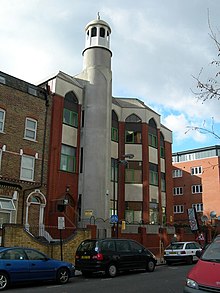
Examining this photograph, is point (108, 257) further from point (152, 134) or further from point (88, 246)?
point (152, 134)

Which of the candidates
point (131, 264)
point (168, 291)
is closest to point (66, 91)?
point (131, 264)

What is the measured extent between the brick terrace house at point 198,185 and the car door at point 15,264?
39.5 metres

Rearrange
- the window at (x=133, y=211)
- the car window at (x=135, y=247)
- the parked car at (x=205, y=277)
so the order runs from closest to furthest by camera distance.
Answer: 1. the parked car at (x=205, y=277)
2. the car window at (x=135, y=247)
3. the window at (x=133, y=211)

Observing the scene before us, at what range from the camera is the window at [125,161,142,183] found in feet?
105

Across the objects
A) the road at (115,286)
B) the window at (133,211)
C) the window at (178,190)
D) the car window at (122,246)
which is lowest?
the road at (115,286)

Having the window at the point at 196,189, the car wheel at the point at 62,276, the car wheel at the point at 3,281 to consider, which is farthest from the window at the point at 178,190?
the car wheel at the point at 3,281

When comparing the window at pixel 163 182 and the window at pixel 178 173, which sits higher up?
the window at pixel 178 173

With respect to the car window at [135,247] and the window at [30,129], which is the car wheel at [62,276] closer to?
the car window at [135,247]

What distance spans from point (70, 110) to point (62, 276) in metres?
16.3

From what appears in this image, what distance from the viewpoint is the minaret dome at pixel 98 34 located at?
30.3 m

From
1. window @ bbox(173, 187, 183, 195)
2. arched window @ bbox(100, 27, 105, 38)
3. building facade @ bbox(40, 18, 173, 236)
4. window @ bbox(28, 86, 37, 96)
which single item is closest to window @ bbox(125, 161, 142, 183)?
building facade @ bbox(40, 18, 173, 236)

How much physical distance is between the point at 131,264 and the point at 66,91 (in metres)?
15.4

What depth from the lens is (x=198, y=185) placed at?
173 ft

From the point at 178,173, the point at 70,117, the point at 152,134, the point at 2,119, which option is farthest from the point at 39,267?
the point at 178,173
